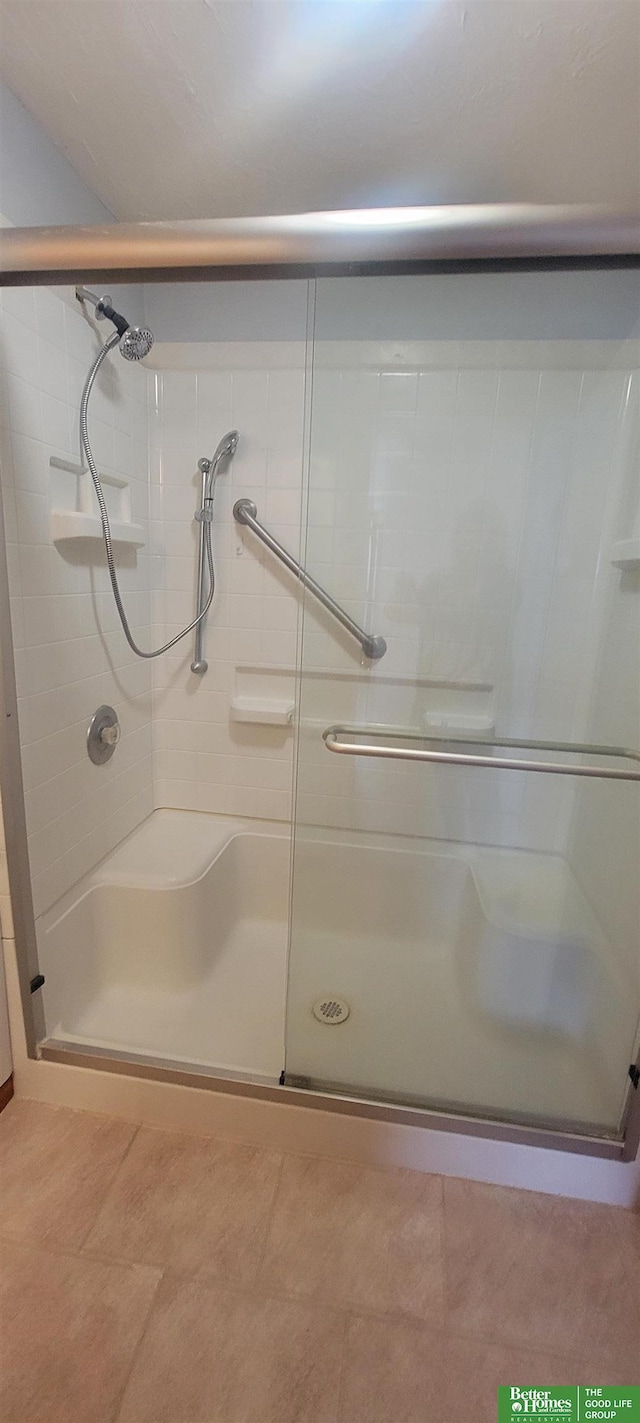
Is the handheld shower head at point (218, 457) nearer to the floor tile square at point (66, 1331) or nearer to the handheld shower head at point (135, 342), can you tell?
the handheld shower head at point (135, 342)

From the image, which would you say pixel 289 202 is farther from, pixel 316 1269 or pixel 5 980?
pixel 316 1269

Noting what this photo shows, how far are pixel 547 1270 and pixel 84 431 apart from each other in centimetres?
179

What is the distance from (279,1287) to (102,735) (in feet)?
3.69

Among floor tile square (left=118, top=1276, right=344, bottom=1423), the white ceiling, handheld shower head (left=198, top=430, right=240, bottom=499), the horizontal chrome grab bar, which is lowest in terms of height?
floor tile square (left=118, top=1276, right=344, bottom=1423)

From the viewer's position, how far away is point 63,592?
1186 millimetres

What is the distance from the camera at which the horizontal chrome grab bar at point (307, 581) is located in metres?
1.38

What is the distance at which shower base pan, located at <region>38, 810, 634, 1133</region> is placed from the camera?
3.54 feet

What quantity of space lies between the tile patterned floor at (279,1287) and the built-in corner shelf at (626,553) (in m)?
1.26

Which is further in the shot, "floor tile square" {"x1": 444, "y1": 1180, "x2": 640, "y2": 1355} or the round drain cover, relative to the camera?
the round drain cover

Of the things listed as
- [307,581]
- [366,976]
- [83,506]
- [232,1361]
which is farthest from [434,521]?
[232,1361]

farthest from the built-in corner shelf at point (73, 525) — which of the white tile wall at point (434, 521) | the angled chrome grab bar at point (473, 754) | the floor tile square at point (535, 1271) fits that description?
the floor tile square at point (535, 1271)

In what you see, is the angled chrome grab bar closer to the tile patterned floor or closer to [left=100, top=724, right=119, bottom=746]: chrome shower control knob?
[left=100, top=724, right=119, bottom=746]: chrome shower control knob

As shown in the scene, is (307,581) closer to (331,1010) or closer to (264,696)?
(264,696)

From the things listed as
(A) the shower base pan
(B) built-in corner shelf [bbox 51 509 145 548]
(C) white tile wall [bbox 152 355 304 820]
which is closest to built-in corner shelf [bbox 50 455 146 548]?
(B) built-in corner shelf [bbox 51 509 145 548]
